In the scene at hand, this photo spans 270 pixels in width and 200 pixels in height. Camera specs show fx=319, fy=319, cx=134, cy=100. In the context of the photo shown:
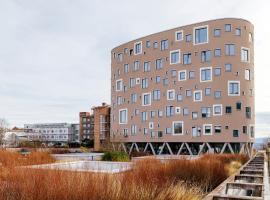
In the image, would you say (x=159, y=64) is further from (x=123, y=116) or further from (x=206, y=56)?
(x=123, y=116)

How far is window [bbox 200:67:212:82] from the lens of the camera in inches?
1033

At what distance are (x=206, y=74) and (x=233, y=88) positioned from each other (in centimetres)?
246

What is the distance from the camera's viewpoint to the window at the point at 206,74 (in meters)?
26.2

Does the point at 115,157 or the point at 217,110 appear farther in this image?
the point at 217,110

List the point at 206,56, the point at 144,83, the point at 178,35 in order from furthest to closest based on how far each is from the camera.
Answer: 1. the point at 144,83
2. the point at 178,35
3. the point at 206,56

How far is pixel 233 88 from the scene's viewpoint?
25578mm

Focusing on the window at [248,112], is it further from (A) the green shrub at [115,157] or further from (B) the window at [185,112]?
(A) the green shrub at [115,157]

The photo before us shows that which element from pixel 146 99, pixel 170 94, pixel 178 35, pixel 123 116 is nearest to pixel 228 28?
pixel 178 35

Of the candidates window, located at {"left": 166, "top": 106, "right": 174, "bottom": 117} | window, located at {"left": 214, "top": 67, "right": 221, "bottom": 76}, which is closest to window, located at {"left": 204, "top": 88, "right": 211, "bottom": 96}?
window, located at {"left": 214, "top": 67, "right": 221, "bottom": 76}

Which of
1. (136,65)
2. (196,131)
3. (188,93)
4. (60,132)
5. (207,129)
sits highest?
(136,65)

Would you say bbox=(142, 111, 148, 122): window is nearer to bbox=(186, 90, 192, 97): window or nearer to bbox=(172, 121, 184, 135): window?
bbox=(172, 121, 184, 135): window

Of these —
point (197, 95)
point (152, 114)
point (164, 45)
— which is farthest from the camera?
point (152, 114)

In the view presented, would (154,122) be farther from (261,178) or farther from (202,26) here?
(261,178)

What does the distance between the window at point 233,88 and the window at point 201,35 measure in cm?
418
